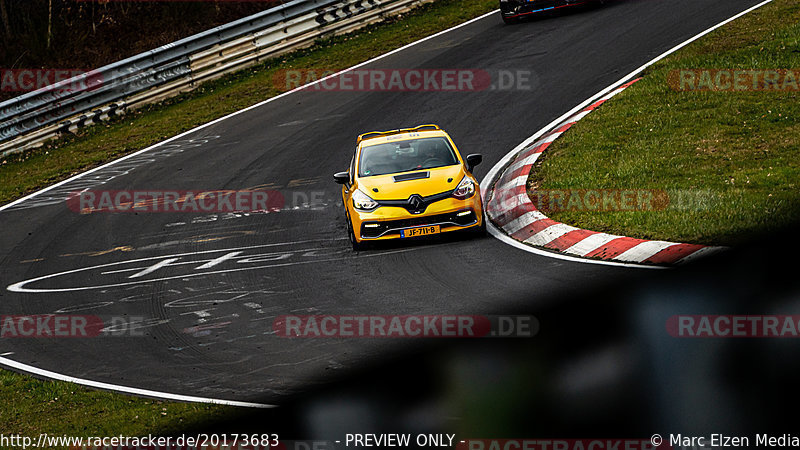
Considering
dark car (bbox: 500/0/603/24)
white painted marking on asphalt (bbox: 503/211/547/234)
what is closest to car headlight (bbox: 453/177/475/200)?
white painted marking on asphalt (bbox: 503/211/547/234)

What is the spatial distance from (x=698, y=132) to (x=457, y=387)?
11894mm

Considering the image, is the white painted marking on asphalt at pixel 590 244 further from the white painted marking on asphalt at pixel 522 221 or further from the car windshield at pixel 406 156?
the car windshield at pixel 406 156

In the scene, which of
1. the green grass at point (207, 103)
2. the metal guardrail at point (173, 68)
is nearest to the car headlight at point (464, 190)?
the green grass at point (207, 103)

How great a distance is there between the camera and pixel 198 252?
12562 millimetres

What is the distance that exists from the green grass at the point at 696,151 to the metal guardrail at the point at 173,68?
10021 millimetres

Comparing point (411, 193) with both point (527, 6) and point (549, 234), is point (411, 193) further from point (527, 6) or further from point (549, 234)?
point (527, 6)

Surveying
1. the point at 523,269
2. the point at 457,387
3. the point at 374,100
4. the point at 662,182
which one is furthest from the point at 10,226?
the point at 457,387

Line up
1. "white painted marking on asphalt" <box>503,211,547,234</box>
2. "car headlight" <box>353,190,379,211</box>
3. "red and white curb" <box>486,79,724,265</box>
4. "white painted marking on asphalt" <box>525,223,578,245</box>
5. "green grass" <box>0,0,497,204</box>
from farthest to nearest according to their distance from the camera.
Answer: "green grass" <box>0,0,497,204</box>
"car headlight" <box>353,190,379,211</box>
"white painted marking on asphalt" <box>503,211,547,234</box>
"white painted marking on asphalt" <box>525,223,578,245</box>
"red and white curb" <box>486,79,724,265</box>

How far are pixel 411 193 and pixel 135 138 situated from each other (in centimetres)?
1003

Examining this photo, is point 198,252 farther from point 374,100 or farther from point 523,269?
point 374,100

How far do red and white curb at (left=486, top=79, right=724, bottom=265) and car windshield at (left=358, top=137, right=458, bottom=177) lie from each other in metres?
1.11

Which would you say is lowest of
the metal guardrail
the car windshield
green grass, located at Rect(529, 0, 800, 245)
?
green grass, located at Rect(529, 0, 800, 245)

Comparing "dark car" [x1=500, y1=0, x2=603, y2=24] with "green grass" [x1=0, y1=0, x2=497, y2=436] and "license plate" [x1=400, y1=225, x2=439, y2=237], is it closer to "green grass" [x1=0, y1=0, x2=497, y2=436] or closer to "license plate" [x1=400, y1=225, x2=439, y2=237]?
"green grass" [x1=0, y1=0, x2=497, y2=436]

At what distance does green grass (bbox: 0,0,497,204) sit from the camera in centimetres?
1867
